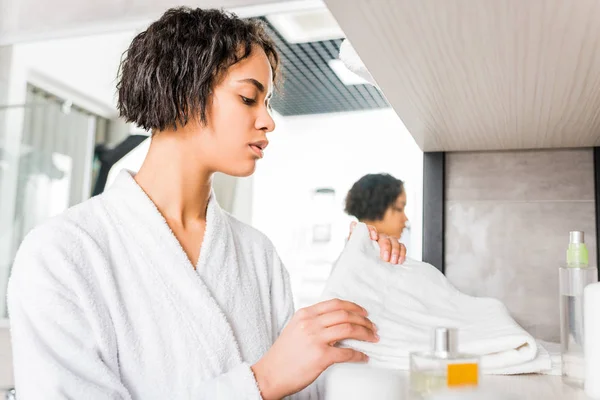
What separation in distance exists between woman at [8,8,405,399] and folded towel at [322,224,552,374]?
0.08 ft

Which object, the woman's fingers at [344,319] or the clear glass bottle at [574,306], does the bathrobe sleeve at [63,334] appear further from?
the clear glass bottle at [574,306]

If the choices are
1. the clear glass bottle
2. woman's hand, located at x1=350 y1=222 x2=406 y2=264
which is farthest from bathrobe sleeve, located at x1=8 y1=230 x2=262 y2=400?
the clear glass bottle

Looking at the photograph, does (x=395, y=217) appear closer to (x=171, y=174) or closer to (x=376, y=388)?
(x=171, y=174)

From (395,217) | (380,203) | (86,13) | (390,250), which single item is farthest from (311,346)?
(86,13)

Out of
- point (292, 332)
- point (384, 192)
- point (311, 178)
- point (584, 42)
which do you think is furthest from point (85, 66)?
point (584, 42)

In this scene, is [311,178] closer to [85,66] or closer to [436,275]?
[85,66]

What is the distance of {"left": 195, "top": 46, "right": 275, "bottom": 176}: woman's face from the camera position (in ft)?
2.67

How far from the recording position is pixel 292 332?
0.64m

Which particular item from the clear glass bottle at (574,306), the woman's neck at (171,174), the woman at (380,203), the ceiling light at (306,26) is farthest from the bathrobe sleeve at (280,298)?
the ceiling light at (306,26)

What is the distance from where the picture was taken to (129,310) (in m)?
0.74

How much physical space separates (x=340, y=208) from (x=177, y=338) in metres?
1.86

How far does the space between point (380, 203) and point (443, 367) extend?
1.93 m

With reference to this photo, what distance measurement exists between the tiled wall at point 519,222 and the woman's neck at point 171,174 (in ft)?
1.72

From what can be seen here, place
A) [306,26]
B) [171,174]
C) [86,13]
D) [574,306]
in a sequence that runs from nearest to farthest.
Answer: [574,306], [171,174], [86,13], [306,26]
